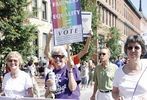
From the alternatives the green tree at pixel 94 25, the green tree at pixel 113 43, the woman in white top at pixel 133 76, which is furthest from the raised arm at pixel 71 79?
the green tree at pixel 113 43

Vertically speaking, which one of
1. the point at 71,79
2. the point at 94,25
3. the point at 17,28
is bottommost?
the point at 71,79

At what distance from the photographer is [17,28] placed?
19.1 meters

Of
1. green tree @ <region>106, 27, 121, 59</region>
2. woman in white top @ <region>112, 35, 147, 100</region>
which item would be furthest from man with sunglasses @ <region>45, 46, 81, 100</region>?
green tree @ <region>106, 27, 121, 59</region>

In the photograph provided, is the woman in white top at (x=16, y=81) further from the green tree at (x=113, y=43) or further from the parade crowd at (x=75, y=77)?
the green tree at (x=113, y=43)

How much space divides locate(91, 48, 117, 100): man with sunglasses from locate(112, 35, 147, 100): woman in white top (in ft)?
11.0

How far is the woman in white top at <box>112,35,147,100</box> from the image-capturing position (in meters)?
5.00

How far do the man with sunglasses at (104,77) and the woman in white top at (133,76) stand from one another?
11.0 ft

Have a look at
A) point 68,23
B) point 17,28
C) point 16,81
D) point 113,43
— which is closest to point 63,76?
point 16,81

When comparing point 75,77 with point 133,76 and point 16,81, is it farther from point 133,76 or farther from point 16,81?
point 133,76

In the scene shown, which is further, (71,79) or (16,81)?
(16,81)

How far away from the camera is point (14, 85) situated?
21.6 feet

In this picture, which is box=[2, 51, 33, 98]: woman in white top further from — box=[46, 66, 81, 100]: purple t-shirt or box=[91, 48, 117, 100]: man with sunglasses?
box=[91, 48, 117, 100]: man with sunglasses

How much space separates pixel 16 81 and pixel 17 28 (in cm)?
1267

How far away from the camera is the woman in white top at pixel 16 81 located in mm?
6555
